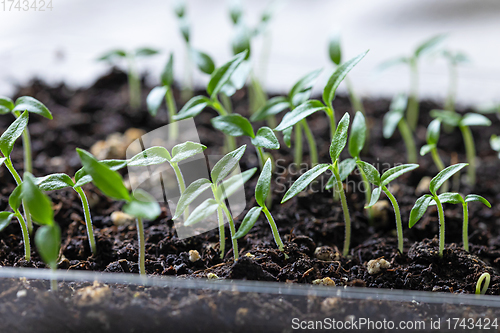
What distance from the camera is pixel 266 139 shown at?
2.65 feet

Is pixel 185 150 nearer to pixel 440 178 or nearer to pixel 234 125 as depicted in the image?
pixel 234 125

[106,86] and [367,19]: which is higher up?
[367,19]

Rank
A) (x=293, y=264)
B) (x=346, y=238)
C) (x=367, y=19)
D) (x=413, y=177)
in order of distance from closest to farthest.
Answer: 1. (x=293, y=264)
2. (x=346, y=238)
3. (x=413, y=177)
4. (x=367, y=19)

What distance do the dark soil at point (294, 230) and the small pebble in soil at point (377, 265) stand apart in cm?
1

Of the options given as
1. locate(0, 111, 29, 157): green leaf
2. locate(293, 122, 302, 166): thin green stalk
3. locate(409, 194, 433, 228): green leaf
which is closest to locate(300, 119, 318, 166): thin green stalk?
locate(293, 122, 302, 166): thin green stalk

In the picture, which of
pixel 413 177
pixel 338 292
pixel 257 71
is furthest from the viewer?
pixel 257 71

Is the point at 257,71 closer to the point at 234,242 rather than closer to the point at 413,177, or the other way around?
the point at 413,177

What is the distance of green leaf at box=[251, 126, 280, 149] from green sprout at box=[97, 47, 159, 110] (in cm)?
69

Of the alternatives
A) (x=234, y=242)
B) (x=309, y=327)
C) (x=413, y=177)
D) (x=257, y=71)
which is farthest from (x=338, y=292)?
(x=257, y=71)

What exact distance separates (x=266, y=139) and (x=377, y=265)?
0.32 m

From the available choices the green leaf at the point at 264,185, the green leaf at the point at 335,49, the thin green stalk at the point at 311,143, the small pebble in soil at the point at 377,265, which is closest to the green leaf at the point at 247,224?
the green leaf at the point at 264,185

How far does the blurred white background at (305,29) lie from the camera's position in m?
1.74

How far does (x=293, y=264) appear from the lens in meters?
0.82

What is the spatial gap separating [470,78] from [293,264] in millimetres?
1210
